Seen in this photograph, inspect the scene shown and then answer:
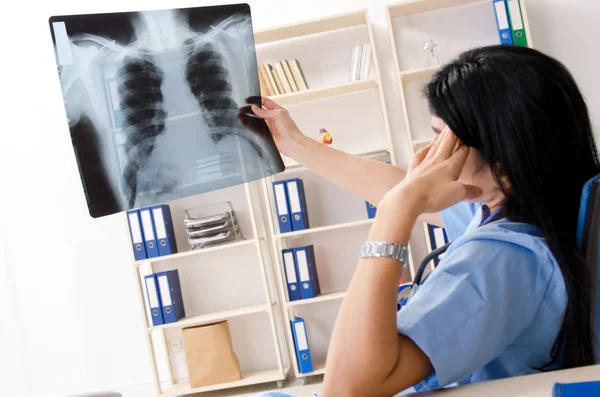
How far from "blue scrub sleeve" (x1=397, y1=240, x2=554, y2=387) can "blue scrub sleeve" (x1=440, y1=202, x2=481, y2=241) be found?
0.53 m

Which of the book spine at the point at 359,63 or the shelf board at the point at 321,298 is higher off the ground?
the book spine at the point at 359,63

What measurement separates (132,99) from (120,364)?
323 cm

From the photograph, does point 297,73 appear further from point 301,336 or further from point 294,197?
point 301,336

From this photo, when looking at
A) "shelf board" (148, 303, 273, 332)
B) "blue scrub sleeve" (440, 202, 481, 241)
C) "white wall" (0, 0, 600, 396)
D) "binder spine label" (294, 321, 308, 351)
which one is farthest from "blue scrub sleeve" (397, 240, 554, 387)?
"white wall" (0, 0, 600, 396)

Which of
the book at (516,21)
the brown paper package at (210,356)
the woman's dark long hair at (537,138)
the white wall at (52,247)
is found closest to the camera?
the woman's dark long hair at (537,138)

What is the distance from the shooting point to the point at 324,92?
146 inches

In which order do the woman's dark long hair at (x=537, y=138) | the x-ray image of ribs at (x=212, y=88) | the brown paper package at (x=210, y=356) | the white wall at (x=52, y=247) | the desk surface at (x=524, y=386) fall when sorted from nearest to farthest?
the desk surface at (x=524, y=386) < the woman's dark long hair at (x=537, y=138) < the x-ray image of ribs at (x=212, y=88) < the brown paper package at (x=210, y=356) < the white wall at (x=52, y=247)

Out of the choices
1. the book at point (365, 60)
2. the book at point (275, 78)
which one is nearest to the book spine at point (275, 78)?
the book at point (275, 78)

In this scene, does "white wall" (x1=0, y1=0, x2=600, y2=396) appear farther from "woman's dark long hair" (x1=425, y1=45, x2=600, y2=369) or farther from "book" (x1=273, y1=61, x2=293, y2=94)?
"woman's dark long hair" (x1=425, y1=45, x2=600, y2=369)

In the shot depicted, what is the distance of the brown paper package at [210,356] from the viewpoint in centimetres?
377

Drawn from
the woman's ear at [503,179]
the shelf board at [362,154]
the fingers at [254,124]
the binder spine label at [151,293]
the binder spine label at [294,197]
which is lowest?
the binder spine label at [151,293]

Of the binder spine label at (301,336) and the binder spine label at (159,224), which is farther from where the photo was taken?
the binder spine label at (159,224)

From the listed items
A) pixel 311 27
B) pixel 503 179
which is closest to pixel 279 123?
pixel 503 179

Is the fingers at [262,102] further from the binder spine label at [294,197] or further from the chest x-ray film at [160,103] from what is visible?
the binder spine label at [294,197]
